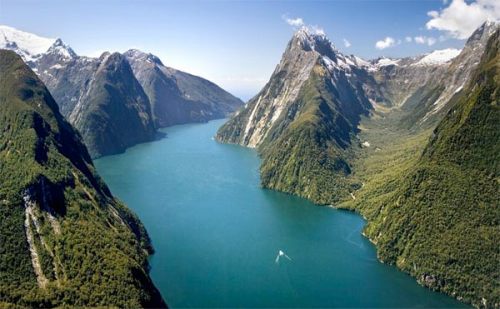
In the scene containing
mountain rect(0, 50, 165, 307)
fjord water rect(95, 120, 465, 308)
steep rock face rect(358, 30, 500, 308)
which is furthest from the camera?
steep rock face rect(358, 30, 500, 308)

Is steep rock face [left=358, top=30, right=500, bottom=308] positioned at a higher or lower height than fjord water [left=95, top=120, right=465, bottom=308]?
higher

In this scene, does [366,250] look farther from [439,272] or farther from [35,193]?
[35,193]

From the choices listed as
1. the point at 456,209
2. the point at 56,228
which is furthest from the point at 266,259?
the point at 56,228

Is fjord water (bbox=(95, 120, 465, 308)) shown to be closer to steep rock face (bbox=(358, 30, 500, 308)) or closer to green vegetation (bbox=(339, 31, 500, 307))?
green vegetation (bbox=(339, 31, 500, 307))

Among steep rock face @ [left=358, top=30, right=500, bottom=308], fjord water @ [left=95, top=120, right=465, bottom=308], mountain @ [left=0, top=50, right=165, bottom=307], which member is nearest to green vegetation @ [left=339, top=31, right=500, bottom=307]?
steep rock face @ [left=358, top=30, right=500, bottom=308]

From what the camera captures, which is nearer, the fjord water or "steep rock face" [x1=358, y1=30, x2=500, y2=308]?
the fjord water

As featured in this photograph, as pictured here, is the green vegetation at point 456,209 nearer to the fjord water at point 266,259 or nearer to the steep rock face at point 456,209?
the steep rock face at point 456,209
